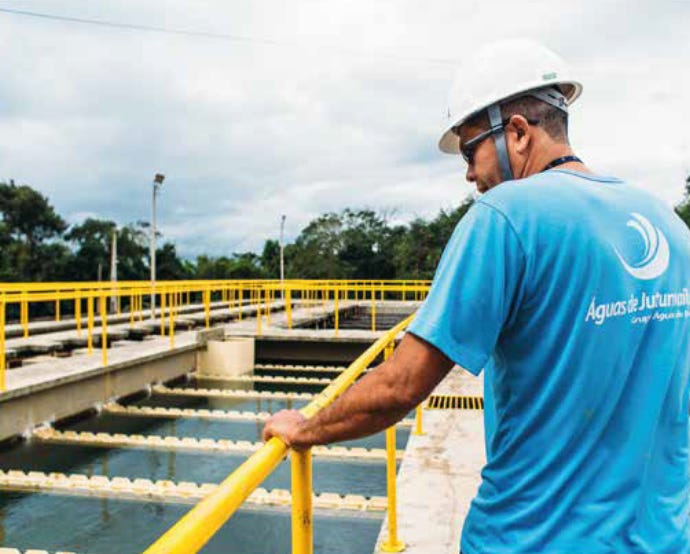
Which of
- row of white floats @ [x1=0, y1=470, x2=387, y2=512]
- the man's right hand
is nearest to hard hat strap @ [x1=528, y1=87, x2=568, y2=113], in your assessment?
the man's right hand

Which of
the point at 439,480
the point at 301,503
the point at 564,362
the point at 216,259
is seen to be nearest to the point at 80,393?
the point at 439,480

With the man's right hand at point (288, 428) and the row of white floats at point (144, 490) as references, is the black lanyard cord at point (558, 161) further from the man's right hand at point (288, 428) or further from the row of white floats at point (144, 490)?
the row of white floats at point (144, 490)

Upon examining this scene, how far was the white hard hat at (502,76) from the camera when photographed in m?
1.17

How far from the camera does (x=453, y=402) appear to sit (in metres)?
6.39

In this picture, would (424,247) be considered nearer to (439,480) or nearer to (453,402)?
(453,402)

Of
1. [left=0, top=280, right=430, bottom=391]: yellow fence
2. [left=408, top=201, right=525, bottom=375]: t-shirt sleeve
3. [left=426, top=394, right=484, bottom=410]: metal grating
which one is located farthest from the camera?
[left=0, top=280, right=430, bottom=391]: yellow fence

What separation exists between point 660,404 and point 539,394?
209 mm

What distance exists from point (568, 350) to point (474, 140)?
1.42ft

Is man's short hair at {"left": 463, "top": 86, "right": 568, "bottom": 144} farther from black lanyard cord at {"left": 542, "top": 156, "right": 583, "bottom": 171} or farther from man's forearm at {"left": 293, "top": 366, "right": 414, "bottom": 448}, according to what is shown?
man's forearm at {"left": 293, "top": 366, "right": 414, "bottom": 448}

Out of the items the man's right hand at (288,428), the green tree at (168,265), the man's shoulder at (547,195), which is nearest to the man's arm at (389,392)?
the man's right hand at (288,428)

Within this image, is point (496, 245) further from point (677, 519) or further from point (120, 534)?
point (120, 534)

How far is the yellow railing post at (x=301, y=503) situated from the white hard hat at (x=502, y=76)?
0.80 meters

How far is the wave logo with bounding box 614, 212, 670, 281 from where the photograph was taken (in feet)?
3.43

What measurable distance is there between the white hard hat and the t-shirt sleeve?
296 mm
